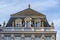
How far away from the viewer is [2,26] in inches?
3396

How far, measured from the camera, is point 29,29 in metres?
85.8

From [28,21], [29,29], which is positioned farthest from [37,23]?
[29,29]

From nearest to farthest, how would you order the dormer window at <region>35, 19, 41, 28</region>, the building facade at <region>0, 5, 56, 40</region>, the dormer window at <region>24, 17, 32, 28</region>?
1. the building facade at <region>0, 5, 56, 40</region>
2. the dormer window at <region>35, 19, 41, 28</region>
3. the dormer window at <region>24, 17, 32, 28</region>

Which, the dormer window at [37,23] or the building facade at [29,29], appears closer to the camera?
the building facade at [29,29]

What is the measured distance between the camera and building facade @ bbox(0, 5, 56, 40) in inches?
3364

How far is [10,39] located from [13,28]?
2.33m

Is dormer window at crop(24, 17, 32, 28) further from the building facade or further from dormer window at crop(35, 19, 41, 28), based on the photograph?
dormer window at crop(35, 19, 41, 28)

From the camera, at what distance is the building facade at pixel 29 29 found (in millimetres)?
85438

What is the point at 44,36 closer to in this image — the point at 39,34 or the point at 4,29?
the point at 39,34

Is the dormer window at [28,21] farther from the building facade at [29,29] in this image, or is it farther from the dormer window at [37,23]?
the dormer window at [37,23]

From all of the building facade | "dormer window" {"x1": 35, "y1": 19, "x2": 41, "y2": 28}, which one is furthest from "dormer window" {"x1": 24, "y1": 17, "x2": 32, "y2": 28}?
"dormer window" {"x1": 35, "y1": 19, "x2": 41, "y2": 28}

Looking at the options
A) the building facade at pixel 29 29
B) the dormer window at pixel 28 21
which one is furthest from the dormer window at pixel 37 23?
the dormer window at pixel 28 21

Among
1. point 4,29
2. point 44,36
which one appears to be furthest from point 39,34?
point 4,29

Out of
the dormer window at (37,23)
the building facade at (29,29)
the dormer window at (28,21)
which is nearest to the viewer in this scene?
the building facade at (29,29)
